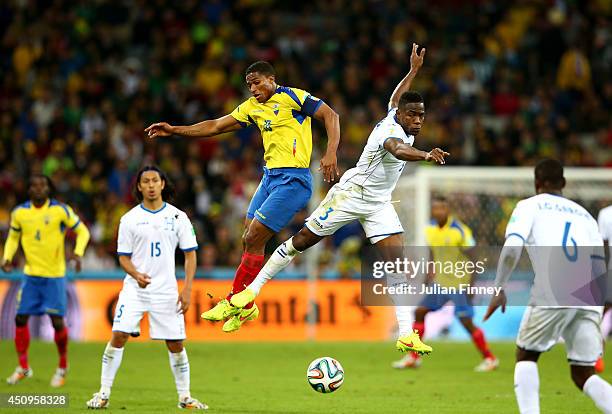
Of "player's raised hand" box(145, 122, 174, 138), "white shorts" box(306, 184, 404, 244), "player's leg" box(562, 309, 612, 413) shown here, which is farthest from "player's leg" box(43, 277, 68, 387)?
"player's leg" box(562, 309, 612, 413)

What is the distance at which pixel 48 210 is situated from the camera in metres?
13.6

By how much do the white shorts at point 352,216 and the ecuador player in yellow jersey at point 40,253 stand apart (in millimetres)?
4132

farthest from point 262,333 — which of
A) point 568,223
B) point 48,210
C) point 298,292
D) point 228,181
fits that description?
point 568,223

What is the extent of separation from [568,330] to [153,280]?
434 centimetres

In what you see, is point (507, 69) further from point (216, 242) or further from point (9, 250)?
point (9, 250)

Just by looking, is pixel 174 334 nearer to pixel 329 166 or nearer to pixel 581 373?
pixel 329 166

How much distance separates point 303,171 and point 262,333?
924 centimetres

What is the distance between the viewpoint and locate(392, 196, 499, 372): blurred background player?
15.1 meters

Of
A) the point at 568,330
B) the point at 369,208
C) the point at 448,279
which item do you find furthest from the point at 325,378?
the point at 448,279

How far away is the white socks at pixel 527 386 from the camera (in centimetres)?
849

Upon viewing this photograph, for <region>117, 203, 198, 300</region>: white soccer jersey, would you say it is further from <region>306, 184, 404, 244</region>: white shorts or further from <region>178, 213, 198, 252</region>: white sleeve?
<region>306, 184, 404, 244</region>: white shorts

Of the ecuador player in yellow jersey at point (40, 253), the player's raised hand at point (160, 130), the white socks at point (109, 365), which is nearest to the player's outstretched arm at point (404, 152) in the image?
the player's raised hand at point (160, 130)

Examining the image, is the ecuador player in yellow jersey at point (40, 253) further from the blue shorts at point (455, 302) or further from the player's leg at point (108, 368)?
the blue shorts at point (455, 302)

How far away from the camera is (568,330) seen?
847cm
